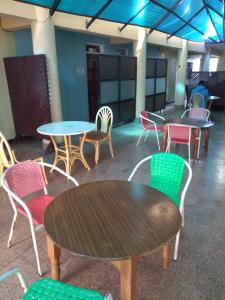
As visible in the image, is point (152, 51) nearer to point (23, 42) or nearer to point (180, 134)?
point (23, 42)

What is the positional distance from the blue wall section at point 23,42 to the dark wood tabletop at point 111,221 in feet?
15.1

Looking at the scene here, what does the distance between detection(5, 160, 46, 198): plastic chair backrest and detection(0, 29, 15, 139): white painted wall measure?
3.55m

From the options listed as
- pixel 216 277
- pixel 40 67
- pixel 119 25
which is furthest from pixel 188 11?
pixel 216 277

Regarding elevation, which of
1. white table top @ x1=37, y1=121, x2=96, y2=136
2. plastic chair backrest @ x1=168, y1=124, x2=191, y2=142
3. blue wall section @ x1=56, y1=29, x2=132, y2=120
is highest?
blue wall section @ x1=56, y1=29, x2=132, y2=120

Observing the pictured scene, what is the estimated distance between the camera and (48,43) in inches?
160

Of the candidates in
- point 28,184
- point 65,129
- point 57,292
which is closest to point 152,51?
point 65,129

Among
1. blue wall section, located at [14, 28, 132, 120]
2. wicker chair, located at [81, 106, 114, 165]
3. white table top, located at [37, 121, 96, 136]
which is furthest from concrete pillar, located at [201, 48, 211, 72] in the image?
white table top, located at [37, 121, 96, 136]

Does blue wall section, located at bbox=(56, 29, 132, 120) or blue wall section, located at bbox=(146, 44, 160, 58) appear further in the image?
blue wall section, located at bbox=(146, 44, 160, 58)

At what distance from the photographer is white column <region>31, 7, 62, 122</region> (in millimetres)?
3954

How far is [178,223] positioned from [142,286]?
2.25ft

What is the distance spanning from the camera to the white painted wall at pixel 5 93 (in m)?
4.64

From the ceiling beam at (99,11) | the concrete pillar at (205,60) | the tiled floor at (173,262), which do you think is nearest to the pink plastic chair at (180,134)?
the tiled floor at (173,262)

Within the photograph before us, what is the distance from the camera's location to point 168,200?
1526mm

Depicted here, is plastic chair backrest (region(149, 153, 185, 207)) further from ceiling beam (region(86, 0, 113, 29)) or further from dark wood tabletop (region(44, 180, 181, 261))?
ceiling beam (region(86, 0, 113, 29))
